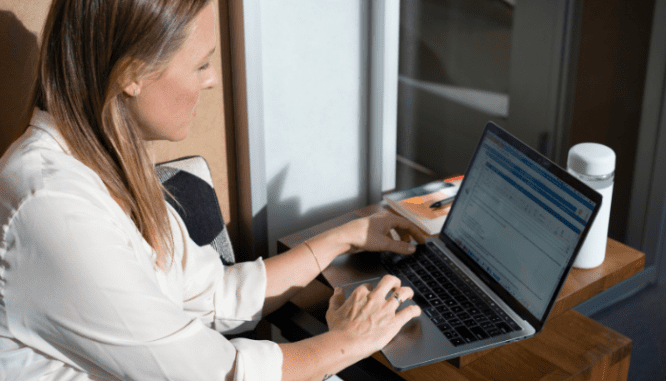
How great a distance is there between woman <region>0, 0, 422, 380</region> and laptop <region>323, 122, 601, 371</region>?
0.32 ft

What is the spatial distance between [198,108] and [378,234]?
490 mm

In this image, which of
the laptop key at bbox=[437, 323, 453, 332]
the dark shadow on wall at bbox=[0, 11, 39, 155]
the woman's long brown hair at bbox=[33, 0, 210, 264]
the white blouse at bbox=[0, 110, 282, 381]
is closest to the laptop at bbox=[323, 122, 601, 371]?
the laptop key at bbox=[437, 323, 453, 332]

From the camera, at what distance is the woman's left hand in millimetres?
1262

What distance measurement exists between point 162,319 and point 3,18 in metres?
0.63

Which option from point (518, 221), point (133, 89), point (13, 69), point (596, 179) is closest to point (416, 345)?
point (518, 221)

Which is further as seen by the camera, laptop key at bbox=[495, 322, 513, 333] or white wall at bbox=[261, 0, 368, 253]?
white wall at bbox=[261, 0, 368, 253]

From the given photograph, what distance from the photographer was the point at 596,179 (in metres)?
1.12

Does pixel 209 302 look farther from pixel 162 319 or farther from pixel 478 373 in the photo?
pixel 478 373

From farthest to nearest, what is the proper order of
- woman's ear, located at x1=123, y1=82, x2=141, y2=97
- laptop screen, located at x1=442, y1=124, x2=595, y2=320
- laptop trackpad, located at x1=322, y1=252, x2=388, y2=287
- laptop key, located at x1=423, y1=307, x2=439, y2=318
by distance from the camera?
laptop trackpad, located at x1=322, y1=252, x2=388, y2=287
laptop key, located at x1=423, y1=307, x2=439, y2=318
laptop screen, located at x1=442, y1=124, x2=595, y2=320
woman's ear, located at x1=123, y1=82, x2=141, y2=97

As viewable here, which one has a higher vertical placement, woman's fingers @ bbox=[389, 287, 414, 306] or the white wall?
the white wall

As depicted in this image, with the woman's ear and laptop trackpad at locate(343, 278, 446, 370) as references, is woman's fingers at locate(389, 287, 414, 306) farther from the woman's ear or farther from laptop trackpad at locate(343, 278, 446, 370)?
the woman's ear

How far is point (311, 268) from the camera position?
1.22 metres

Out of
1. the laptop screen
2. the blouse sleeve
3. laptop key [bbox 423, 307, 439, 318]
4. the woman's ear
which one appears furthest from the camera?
laptop key [bbox 423, 307, 439, 318]

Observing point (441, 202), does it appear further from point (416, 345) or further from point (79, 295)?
point (79, 295)
